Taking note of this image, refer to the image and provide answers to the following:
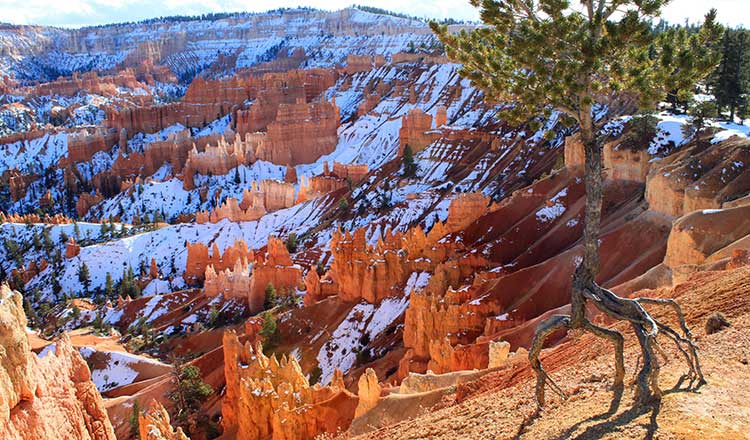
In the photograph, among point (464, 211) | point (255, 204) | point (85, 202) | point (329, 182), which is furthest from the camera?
point (85, 202)

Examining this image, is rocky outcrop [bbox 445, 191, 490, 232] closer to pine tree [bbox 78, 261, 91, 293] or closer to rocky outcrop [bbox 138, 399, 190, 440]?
rocky outcrop [bbox 138, 399, 190, 440]

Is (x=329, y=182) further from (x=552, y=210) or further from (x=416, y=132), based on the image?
(x=552, y=210)

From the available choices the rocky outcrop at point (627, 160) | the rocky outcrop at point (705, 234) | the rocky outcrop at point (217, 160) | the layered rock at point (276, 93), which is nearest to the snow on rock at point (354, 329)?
the rocky outcrop at point (627, 160)

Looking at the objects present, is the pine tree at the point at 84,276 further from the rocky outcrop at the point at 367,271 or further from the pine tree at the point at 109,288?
the rocky outcrop at the point at 367,271

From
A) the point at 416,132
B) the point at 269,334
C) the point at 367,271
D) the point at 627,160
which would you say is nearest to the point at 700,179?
the point at 627,160

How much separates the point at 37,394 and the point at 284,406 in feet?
28.0

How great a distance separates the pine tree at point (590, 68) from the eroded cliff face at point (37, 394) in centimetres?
1475

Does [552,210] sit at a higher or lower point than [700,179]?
lower

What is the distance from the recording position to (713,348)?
11625mm

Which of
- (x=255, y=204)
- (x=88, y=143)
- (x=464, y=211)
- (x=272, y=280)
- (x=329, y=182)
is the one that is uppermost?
(x=464, y=211)

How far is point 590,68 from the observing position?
Answer: 1129cm

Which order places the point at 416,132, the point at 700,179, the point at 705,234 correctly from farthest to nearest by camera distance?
the point at 416,132 → the point at 700,179 → the point at 705,234

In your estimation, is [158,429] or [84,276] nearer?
[158,429]

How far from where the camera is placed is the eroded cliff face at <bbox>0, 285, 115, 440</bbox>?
17734 millimetres
